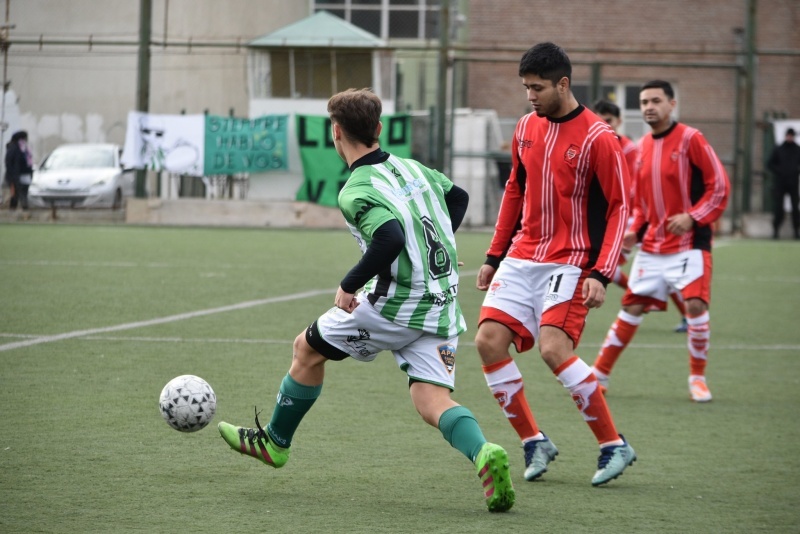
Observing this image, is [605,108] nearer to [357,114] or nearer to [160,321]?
[160,321]

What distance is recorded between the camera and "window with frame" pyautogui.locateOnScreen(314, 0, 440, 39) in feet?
104

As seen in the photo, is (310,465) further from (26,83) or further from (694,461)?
(26,83)

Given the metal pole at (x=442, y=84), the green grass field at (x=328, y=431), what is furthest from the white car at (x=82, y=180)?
the green grass field at (x=328, y=431)

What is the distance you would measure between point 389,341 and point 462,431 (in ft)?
1.45

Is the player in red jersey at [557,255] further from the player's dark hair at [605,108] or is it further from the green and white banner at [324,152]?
the green and white banner at [324,152]

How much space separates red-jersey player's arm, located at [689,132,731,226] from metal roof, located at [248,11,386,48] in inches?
743

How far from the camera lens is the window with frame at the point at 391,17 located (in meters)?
31.6

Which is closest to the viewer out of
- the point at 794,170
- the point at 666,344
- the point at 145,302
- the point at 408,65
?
the point at 666,344

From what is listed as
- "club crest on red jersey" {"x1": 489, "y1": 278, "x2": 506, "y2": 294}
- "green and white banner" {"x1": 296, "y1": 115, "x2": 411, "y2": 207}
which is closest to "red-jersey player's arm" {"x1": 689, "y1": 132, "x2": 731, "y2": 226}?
"club crest on red jersey" {"x1": 489, "y1": 278, "x2": 506, "y2": 294}

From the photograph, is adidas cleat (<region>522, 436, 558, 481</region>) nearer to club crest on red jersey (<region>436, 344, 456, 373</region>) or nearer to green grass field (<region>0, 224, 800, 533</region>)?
green grass field (<region>0, 224, 800, 533</region>)

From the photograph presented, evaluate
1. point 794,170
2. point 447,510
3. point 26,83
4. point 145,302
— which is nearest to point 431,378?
point 447,510

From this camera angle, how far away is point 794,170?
2208 centimetres

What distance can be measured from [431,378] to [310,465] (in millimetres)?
914

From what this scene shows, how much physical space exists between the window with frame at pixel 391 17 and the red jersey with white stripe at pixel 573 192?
2687 centimetres
